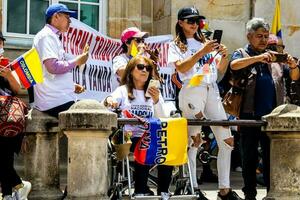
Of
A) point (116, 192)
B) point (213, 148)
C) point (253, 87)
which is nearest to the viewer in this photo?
point (116, 192)

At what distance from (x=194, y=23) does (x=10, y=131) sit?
231 cm

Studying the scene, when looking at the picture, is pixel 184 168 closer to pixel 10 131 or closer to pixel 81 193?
pixel 81 193

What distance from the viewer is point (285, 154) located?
8.29 m

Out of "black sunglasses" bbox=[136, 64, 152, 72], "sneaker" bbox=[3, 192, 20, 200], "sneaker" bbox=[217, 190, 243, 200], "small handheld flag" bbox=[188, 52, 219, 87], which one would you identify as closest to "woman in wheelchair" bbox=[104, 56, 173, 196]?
"black sunglasses" bbox=[136, 64, 152, 72]

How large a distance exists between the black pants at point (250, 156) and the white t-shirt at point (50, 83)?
76.2 inches

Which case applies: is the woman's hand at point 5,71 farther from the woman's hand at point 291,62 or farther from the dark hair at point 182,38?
the woman's hand at point 291,62

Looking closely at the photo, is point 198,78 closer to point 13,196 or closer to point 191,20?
point 191,20

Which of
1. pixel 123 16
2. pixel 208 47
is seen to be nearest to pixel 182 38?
pixel 208 47

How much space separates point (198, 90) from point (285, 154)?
1.14m

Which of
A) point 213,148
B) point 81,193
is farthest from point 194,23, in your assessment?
point 213,148

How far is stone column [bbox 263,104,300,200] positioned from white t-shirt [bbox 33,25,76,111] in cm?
213

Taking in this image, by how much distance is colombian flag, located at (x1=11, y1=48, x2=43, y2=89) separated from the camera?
783cm

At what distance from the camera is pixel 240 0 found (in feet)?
44.7

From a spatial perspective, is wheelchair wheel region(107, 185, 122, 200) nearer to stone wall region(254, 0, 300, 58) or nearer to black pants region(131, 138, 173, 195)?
black pants region(131, 138, 173, 195)
